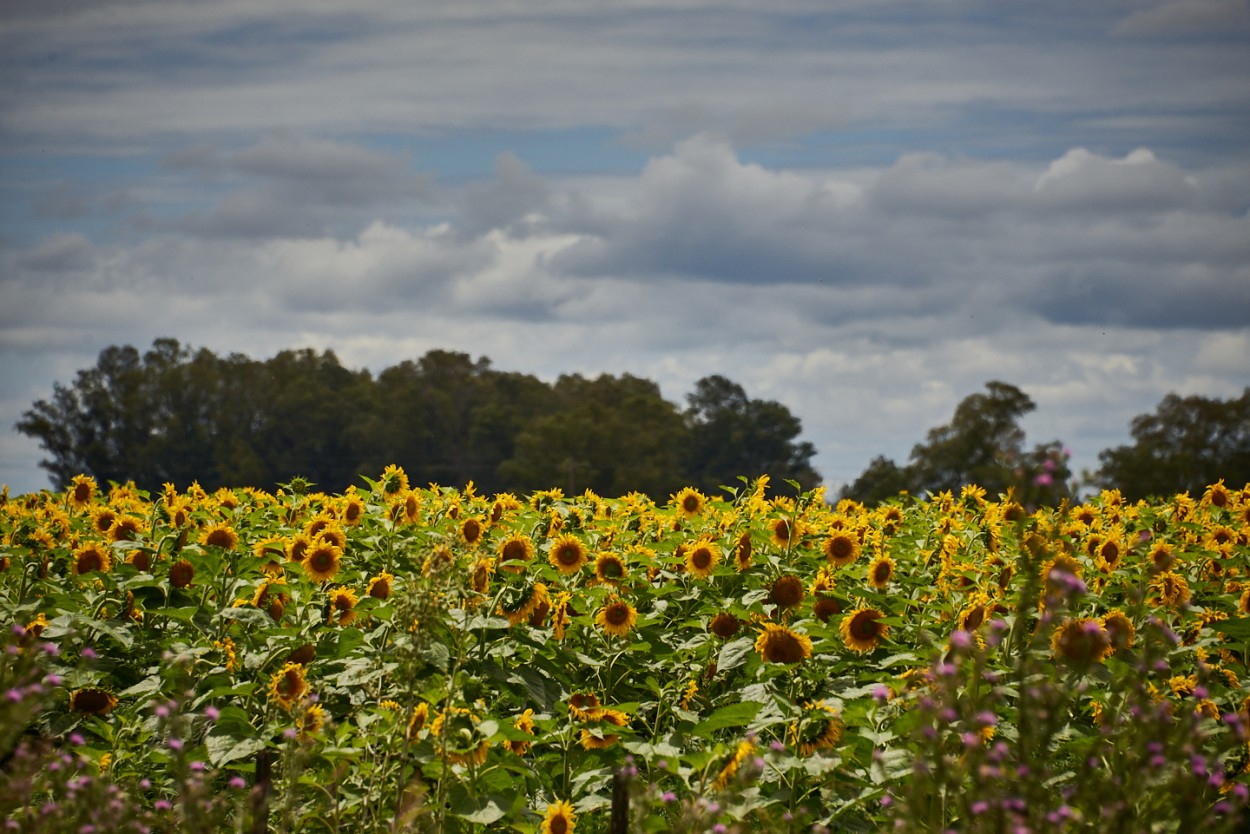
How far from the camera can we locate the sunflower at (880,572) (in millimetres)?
6707

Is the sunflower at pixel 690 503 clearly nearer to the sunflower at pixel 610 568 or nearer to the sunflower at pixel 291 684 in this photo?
the sunflower at pixel 610 568

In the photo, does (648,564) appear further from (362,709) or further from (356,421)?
(356,421)

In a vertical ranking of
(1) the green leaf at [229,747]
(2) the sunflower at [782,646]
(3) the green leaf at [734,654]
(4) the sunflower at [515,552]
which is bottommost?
(1) the green leaf at [229,747]

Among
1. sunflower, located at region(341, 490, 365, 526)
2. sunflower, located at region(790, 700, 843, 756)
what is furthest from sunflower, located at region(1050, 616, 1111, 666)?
sunflower, located at region(341, 490, 365, 526)

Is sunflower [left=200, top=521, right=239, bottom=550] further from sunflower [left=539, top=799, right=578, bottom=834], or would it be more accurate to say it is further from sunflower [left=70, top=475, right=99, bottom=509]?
sunflower [left=539, top=799, right=578, bottom=834]

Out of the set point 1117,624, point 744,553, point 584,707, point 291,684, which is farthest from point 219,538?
point 1117,624

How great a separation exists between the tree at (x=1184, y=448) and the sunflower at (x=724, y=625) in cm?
4422

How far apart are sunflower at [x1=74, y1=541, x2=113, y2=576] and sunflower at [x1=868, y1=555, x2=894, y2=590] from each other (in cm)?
406

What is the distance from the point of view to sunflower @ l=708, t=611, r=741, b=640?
6.58 m

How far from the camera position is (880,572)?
673 centimetres

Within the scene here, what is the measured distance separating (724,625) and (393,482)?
2.63m

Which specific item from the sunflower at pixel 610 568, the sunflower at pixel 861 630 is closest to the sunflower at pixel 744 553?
the sunflower at pixel 610 568

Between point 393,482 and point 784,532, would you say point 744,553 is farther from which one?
point 393,482

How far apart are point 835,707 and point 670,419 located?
66248 millimetres
